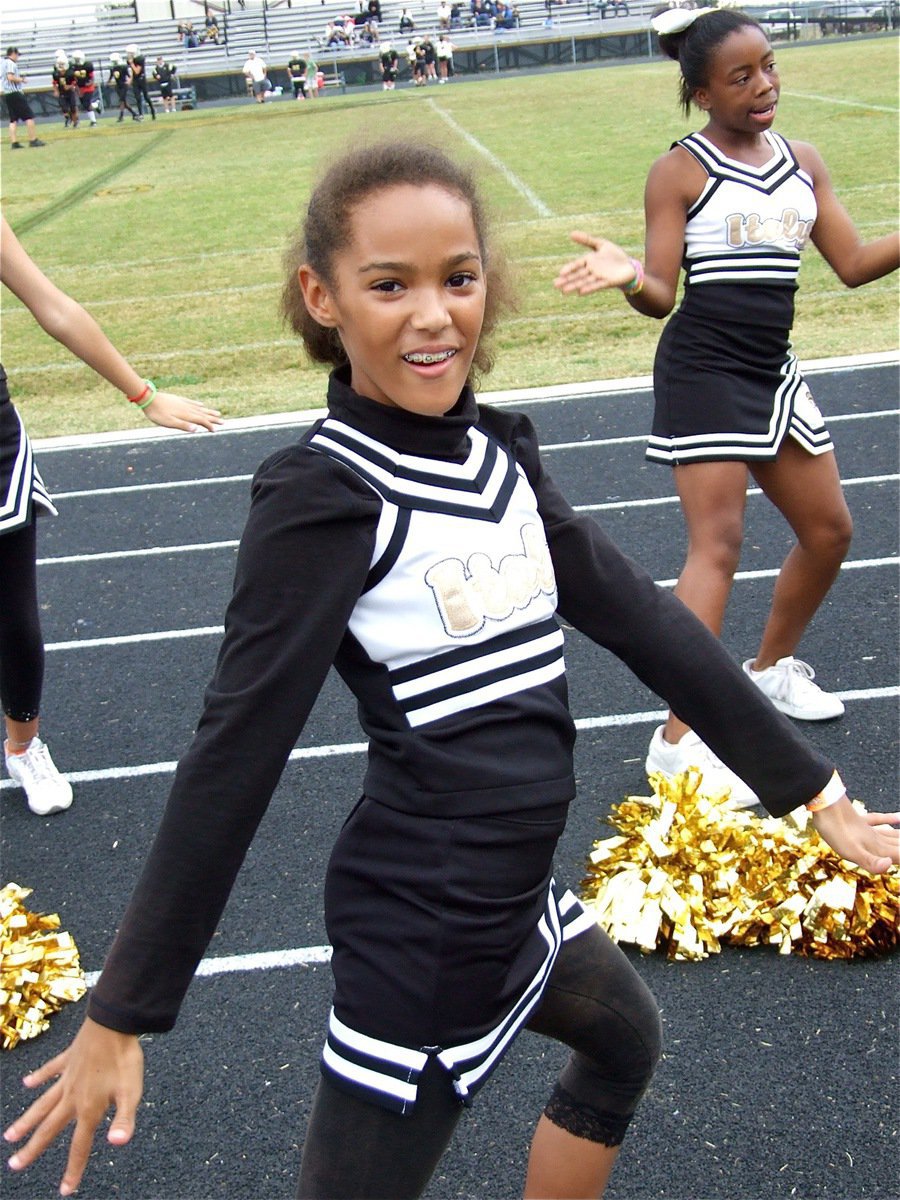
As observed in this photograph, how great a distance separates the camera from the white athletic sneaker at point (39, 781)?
4012 mm

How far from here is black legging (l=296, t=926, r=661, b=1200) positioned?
1.59 m

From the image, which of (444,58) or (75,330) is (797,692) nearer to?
(75,330)

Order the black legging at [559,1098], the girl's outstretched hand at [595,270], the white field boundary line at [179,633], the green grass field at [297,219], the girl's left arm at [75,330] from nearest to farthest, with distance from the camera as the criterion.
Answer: the black legging at [559,1098], the girl's outstretched hand at [595,270], the girl's left arm at [75,330], the white field boundary line at [179,633], the green grass field at [297,219]

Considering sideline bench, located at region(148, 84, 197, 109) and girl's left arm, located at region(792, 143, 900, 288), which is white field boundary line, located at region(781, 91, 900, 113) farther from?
sideline bench, located at region(148, 84, 197, 109)

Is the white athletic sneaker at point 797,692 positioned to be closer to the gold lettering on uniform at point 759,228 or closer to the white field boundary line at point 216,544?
the gold lettering on uniform at point 759,228

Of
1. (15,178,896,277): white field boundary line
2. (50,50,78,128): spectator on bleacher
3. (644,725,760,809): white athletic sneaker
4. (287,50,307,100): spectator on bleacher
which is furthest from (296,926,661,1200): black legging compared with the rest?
(287,50,307,100): spectator on bleacher

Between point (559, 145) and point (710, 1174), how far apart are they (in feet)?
67.8

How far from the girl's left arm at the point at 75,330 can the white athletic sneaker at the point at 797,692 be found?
1.90 meters

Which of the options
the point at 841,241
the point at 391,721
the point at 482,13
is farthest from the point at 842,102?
the point at 482,13

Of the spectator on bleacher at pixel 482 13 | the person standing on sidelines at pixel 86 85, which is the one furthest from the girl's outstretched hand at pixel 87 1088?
the spectator on bleacher at pixel 482 13

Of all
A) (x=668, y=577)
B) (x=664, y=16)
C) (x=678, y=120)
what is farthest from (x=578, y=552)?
(x=678, y=120)

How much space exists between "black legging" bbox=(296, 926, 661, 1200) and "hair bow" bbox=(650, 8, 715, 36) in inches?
109

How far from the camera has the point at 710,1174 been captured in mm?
2445

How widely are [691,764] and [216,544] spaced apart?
320cm
